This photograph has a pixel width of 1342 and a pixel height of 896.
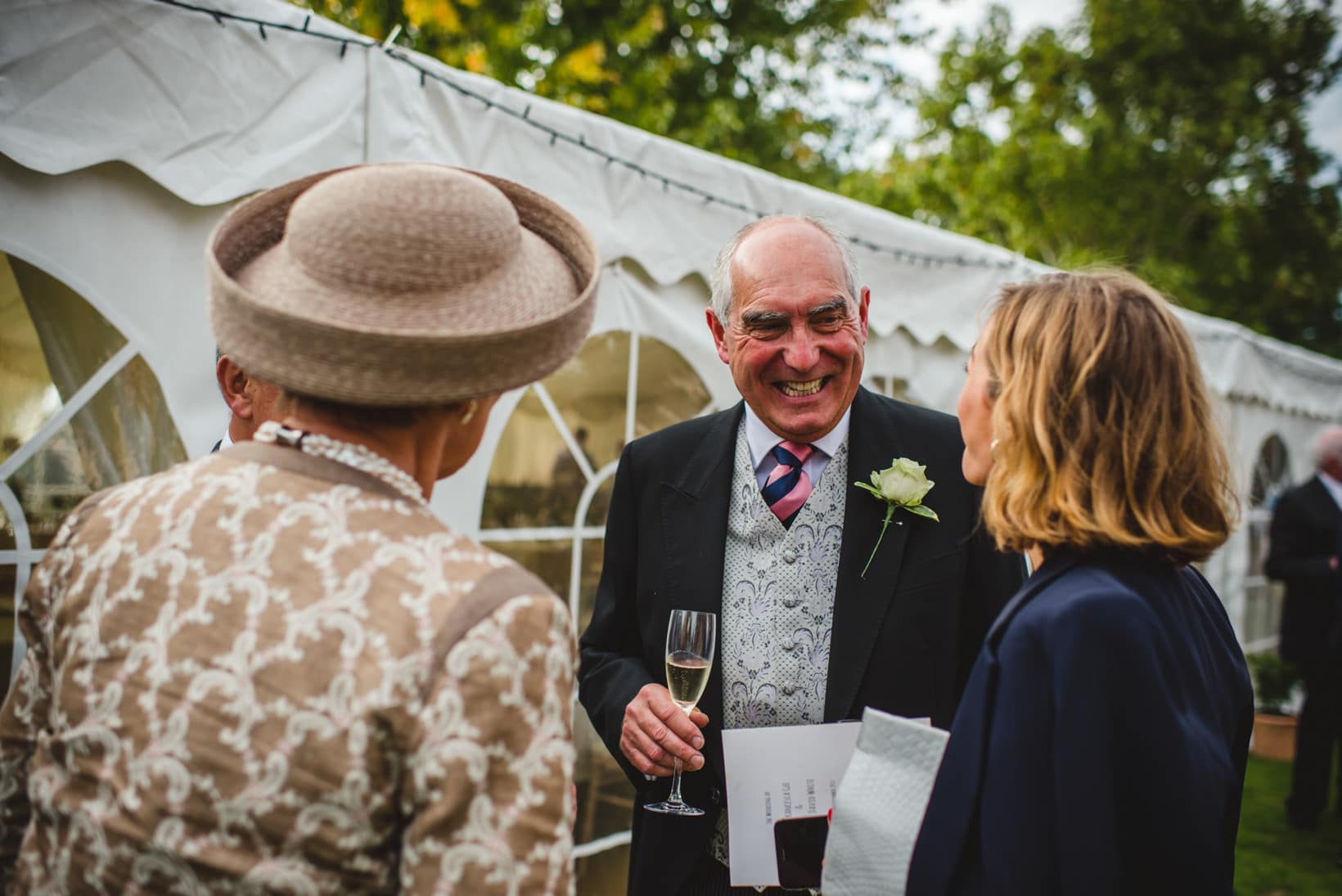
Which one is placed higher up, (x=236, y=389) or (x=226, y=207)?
(x=226, y=207)

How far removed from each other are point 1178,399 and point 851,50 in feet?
49.2

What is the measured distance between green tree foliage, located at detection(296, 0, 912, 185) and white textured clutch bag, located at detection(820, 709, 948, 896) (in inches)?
325

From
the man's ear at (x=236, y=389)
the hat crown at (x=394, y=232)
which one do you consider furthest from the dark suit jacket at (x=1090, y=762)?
the man's ear at (x=236, y=389)

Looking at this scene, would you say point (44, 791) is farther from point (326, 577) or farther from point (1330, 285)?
point (1330, 285)

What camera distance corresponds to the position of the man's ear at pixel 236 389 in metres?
1.78

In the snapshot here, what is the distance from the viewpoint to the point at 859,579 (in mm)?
1866

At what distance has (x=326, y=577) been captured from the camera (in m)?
0.91

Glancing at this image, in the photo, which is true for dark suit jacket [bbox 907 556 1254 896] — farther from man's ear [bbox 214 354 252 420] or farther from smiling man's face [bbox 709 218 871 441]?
man's ear [bbox 214 354 252 420]

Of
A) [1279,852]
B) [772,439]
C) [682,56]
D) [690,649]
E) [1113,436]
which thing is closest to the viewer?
[1113,436]

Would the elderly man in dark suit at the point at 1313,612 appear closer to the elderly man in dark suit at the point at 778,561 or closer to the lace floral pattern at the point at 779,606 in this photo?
the elderly man in dark suit at the point at 778,561

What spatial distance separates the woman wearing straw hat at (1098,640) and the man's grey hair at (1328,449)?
18.3 ft

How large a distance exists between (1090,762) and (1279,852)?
5.09 meters

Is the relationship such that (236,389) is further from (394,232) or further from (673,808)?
(673,808)

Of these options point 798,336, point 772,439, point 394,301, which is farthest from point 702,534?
point 394,301
